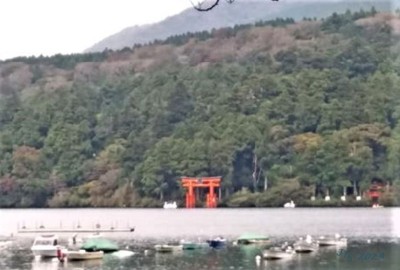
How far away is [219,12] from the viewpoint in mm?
119312

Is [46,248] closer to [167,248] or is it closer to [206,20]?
[167,248]

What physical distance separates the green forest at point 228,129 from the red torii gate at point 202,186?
409 mm

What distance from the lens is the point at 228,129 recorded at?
4953 cm

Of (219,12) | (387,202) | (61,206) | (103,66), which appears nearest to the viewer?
(387,202)

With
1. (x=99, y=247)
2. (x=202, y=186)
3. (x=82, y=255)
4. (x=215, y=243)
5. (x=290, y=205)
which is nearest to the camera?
(x=82, y=255)

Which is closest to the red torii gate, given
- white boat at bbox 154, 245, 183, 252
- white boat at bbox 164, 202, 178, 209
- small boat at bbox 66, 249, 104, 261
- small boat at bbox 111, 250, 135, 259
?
white boat at bbox 164, 202, 178, 209

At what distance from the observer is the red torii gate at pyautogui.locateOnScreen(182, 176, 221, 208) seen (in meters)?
47.9

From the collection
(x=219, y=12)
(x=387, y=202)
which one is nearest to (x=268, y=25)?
(x=387, y=202)

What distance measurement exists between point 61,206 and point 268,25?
1981 cm

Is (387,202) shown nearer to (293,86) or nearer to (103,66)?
(293,86)

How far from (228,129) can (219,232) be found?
18.4 meters

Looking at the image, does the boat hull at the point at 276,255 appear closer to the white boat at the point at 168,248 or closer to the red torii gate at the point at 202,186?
the white boat at the point at 168,248

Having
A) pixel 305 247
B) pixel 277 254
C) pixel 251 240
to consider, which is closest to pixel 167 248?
pixel 305 247

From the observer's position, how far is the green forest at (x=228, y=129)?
45625 mm
